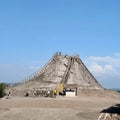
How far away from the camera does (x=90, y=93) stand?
39844 millimetres

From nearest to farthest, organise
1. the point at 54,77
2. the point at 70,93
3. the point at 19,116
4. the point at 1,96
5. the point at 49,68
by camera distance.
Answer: the point at 19,116 → the point at 1,96 → the point at 70,93 → the point at 54,77 → the point at 49,68

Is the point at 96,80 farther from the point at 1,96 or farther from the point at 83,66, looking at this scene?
the point at 1,96

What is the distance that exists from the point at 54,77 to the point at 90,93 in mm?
9680

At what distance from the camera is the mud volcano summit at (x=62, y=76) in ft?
141

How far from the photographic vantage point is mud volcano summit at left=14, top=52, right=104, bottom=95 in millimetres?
42969

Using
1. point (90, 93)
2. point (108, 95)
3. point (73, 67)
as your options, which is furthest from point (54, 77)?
point (108, 95)

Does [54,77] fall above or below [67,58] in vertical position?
below

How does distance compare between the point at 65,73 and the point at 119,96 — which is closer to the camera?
the point at 119,96

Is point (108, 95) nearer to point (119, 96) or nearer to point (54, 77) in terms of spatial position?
point (119, 96)

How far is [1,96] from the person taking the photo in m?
32.9

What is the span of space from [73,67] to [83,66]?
3.69m

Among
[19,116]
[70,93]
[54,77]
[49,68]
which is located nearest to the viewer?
[19,116]

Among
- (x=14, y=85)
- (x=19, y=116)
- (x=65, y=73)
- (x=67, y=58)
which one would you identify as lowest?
(x=19, y=116)

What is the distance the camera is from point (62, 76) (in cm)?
4619
